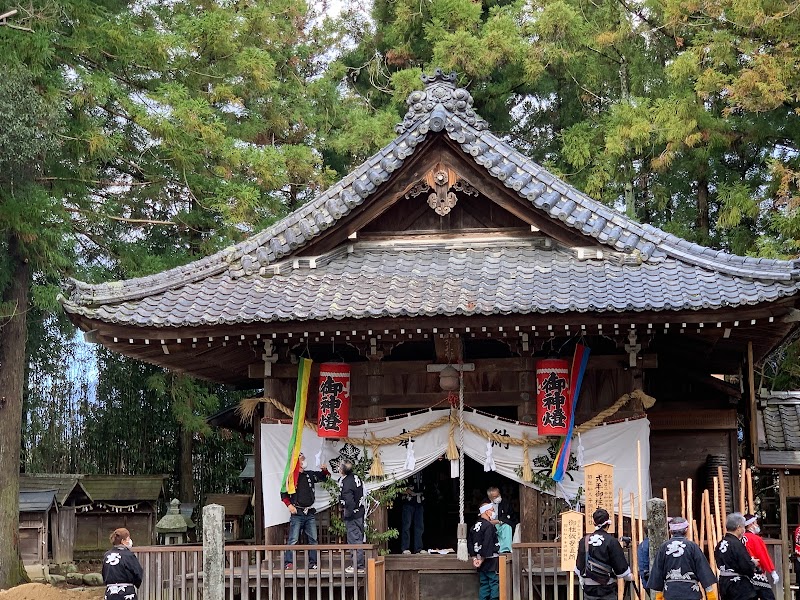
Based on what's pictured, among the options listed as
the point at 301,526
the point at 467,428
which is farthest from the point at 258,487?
the point at 467,428

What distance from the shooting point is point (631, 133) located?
78.7 ft

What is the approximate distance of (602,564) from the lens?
9.96 meters

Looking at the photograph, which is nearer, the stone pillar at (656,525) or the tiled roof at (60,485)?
the stone pillar at (656,525)

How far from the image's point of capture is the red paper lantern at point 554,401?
43.0 feet

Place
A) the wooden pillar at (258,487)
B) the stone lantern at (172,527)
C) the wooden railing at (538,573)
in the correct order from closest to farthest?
the wooden railing at (538,573), the wooden pillar at (258,487), the stone lantern at (172,527)

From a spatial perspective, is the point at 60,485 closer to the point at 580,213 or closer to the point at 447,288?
the point at 447,288

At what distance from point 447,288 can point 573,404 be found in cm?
211

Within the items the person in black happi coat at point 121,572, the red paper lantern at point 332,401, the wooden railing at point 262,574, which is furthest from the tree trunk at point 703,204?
the person in black happi coat at point 121,572

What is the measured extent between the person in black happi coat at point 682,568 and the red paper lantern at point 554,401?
3726mm

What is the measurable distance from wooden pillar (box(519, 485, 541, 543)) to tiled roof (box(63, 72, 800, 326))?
2.57m

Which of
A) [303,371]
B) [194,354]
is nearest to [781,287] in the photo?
[303,371]

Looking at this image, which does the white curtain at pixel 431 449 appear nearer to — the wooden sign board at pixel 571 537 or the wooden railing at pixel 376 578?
the wooden railing at pixel 376 578

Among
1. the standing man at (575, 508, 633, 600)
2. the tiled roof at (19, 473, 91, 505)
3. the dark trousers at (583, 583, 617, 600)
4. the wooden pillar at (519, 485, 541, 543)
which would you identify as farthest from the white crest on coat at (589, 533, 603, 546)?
the tiled roof at (19, 473, 91, 505)

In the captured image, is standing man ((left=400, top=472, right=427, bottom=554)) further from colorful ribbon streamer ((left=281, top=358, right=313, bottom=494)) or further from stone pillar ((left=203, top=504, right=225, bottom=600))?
stone pillar ((left=203, top=504, right=225, bottom=600))
